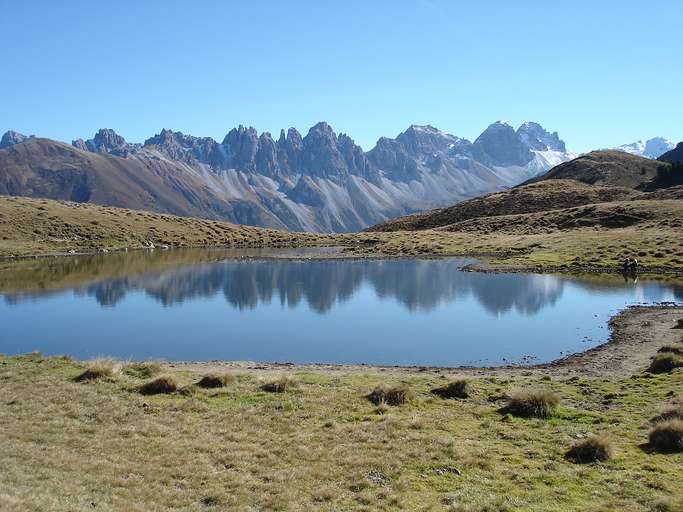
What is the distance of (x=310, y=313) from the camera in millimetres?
58281

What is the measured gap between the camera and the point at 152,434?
19500 millimetres

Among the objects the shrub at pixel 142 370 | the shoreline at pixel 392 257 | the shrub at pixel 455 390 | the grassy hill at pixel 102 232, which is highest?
Result: the grassy hill at pixel 102 232

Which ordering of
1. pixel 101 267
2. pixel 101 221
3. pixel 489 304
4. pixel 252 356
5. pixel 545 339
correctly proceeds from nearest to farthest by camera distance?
pixel 252 356
pixel 545 339
pixel 489 304
pixel 101 267
pixel 101 221

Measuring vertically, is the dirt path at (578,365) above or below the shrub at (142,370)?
below

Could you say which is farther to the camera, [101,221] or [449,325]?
[101,221]

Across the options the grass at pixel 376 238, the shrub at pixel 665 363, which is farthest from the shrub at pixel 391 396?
the grass at pixel 376 238

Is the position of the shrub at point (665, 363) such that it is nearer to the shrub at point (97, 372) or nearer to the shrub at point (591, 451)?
the shrub at point (591, 451)

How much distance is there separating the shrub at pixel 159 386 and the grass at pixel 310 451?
0.51m

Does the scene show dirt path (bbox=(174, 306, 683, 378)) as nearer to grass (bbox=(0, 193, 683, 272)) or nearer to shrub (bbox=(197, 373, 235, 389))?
shrub (bbox=(197, 373, 235, 389))

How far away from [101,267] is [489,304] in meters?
69.7

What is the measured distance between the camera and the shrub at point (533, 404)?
2261 centimetres

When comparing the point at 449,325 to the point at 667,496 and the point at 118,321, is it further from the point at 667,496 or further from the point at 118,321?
the point at 667,496

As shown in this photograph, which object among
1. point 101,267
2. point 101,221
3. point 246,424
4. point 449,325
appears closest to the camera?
point 246,424

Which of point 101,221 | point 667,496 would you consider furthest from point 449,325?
point 101,221
